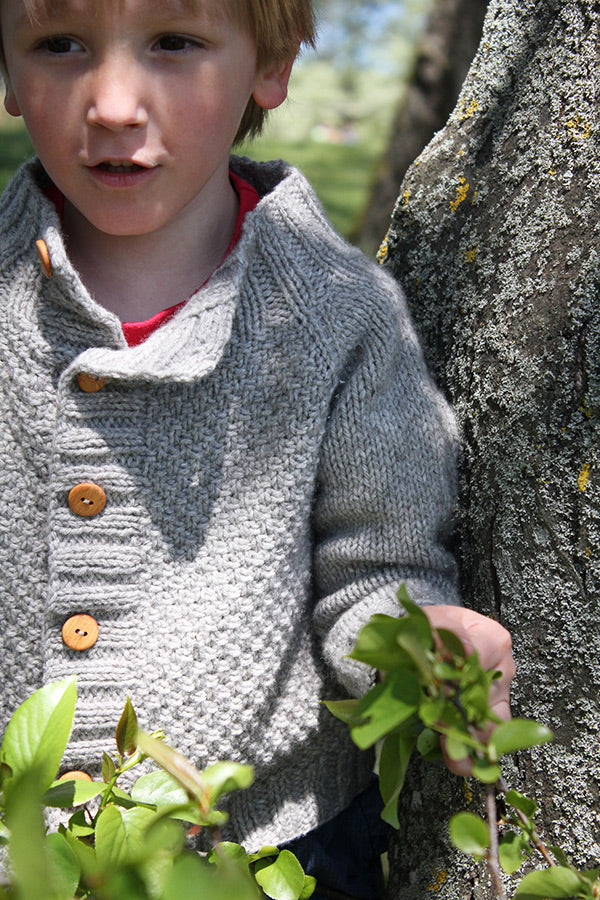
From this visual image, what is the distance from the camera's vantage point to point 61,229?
4.84ft

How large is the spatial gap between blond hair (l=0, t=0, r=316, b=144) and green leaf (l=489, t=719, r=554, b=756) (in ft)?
3.33

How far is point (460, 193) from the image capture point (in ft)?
4.72

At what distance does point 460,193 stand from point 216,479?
0.58 m

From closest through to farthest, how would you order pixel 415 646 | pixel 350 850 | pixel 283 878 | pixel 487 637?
pixel 415 646 → pixel 283 878 → pixel 487 637 → pixel 350 850

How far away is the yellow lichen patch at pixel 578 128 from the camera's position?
1.25 m

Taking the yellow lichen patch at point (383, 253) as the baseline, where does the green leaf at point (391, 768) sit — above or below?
below

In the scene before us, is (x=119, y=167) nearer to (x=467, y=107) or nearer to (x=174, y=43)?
(x=174, y=43)

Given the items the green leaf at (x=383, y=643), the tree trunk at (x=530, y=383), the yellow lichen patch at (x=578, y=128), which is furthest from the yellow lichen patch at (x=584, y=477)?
the green leaf at (x=383, y=643)

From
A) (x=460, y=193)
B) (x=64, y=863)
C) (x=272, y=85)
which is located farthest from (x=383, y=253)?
(x=64, y=863)

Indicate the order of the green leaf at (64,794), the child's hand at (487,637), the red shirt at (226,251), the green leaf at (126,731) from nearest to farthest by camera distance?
the green leaf at (64,794) → the green leaf at (126,731) → the child's hand at (487,637) → the red shirt at (226,251)

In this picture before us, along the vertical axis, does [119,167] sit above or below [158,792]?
above

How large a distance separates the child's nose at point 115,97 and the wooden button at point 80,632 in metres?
0.68

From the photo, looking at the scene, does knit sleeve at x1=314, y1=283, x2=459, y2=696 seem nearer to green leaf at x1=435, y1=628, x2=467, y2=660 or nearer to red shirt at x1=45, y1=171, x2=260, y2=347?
red shirt at x1=45, y1=171, x2=260, y2=347

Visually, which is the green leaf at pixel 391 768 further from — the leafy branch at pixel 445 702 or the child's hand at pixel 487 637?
the child's hand at pixel 487 637
